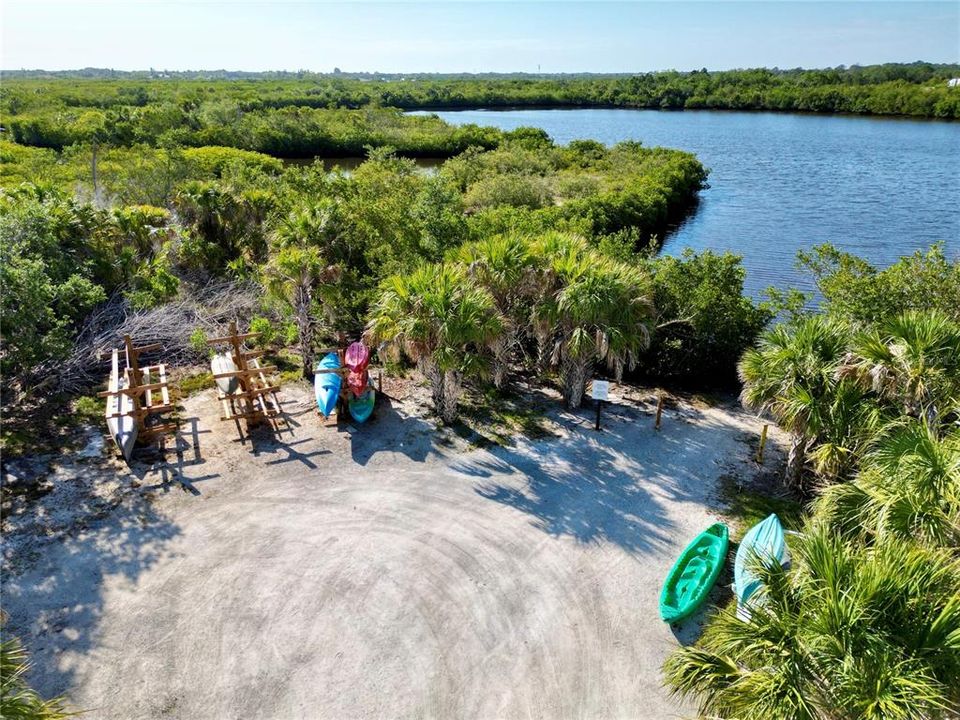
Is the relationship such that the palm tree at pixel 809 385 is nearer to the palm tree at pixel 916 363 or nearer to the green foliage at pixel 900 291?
the palm tree at pixel 916 363

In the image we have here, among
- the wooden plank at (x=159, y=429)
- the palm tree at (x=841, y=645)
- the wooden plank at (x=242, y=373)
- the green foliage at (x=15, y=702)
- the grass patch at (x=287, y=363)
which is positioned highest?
the palm tree at (x=841, y=645)

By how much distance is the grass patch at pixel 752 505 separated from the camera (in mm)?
13609

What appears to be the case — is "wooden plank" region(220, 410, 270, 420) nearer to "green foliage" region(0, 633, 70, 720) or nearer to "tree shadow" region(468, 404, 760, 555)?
"tree shadow" region(468, 404, 760, 555)

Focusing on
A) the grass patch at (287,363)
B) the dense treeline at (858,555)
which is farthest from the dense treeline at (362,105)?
the dense treeline at (858,555)

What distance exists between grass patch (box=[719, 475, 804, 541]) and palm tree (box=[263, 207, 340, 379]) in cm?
1265

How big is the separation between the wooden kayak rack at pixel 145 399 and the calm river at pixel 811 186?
2825 cm

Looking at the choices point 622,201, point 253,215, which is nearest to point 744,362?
point 253,215

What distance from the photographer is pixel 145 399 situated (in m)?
17.3

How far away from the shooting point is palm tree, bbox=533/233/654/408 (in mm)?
16141

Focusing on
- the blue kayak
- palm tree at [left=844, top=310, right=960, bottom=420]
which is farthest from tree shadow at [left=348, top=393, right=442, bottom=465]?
palm tree at [left=844, top=310, right=960, bottom=420]

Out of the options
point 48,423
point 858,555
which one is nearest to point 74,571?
point 48,423

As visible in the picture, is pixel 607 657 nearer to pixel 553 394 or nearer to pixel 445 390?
pixel 445 390

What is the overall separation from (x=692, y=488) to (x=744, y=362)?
3.27 metres

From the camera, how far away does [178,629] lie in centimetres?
1070
